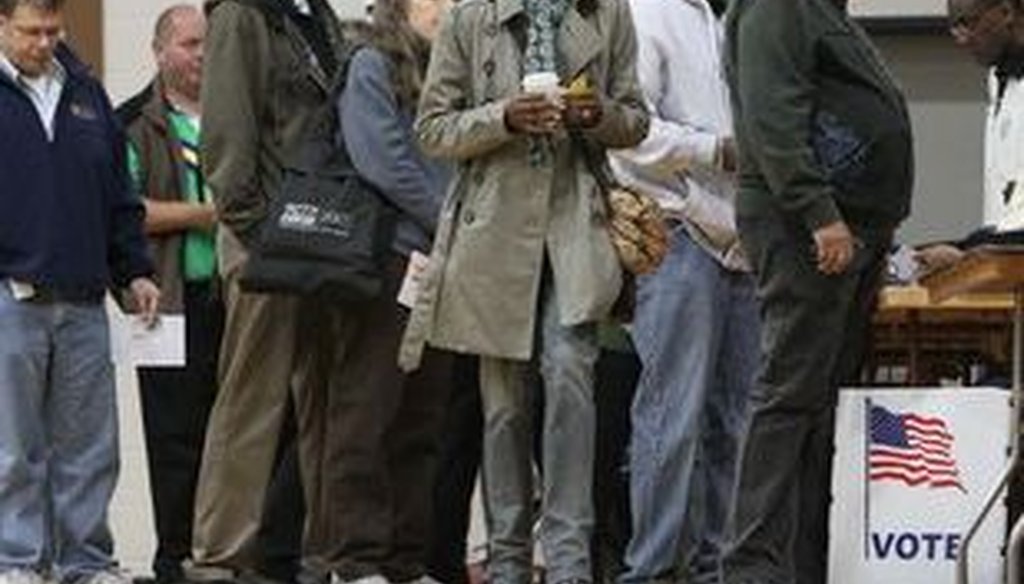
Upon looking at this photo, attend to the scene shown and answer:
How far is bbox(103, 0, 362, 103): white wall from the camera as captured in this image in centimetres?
921

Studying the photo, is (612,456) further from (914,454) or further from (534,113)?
(534,113)

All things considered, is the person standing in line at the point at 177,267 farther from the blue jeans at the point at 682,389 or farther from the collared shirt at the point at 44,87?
the blue jeans at the point at 682,389

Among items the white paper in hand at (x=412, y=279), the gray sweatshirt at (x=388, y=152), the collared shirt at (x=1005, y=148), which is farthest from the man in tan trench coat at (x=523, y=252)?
the collared shirt at (x=1005, y=148)

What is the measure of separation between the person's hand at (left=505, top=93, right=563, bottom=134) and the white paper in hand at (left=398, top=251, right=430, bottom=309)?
0.57 metres

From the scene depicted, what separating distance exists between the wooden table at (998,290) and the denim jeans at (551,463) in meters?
0.91


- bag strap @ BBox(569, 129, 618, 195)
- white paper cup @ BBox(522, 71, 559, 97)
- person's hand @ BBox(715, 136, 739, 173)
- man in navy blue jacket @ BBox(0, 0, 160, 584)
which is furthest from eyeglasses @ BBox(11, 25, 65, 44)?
person's hand @ BBox(715, 136, 739, 173)

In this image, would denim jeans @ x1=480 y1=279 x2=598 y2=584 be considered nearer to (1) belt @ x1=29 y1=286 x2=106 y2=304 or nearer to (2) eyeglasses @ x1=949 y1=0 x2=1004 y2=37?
(1) belt @ x1=29 y1=286 x2=106 y2=304

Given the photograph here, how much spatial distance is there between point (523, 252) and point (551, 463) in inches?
21.0

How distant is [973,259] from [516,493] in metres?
1.27

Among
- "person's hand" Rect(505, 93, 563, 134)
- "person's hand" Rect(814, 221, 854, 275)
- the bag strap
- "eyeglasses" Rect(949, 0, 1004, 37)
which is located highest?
"eyeglasses" Rect(949, 0, 1004, 37)

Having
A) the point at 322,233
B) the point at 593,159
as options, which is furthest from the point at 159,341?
the point at 593,159

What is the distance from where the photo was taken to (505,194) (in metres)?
5.98

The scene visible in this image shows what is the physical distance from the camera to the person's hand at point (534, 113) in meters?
5.83

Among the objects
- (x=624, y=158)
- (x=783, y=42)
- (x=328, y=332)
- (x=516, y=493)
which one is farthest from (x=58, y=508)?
(x=783, y=42)
